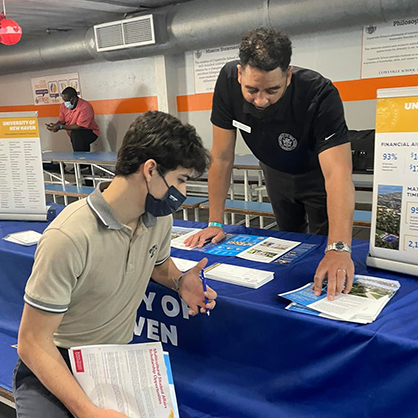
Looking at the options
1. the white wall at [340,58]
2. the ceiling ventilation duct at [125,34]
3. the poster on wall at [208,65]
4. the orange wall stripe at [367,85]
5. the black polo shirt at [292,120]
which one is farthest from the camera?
the poster on wall at [208,65]

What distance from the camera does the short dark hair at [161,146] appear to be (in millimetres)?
1056

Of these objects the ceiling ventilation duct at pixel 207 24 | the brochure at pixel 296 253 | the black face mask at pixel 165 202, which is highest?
the ceiling ventilation duct at pixel 207 24

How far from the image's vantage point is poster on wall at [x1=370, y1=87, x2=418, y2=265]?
1228mm

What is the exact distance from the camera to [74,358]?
41.0 inches

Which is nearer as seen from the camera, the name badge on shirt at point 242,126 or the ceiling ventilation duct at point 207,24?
the name badge on shirt at point 242,126

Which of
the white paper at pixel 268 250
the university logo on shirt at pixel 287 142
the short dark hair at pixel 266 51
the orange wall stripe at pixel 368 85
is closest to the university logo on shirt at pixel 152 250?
the white paper at pixel 268 250

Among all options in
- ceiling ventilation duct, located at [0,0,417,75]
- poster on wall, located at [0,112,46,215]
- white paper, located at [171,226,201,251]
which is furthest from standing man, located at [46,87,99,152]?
white paper, located at [171,226,201,251]

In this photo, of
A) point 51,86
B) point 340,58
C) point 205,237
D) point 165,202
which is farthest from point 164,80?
point 165,202

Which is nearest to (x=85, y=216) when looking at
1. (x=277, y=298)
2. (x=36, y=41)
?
(x=277, y=298)

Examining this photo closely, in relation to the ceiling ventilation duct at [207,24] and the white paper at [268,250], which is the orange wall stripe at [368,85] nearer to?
the ceiling ventilation duct at [207,24]

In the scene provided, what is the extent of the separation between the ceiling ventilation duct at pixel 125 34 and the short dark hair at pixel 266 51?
3.74 m

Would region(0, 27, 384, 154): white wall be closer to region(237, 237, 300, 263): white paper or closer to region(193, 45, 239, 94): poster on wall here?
region(193, 45, 239, 94): poster on wall

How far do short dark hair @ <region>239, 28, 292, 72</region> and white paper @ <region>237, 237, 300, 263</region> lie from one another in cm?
65

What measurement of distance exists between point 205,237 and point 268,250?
0.94ft
